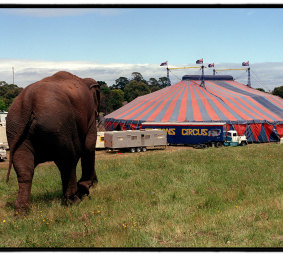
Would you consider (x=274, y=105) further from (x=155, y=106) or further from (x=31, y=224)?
(x=31, y=224)

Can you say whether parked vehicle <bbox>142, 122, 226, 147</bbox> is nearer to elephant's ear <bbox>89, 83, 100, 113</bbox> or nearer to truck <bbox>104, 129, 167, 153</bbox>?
truck <bbox>104, 129, 167, 153</bbox>

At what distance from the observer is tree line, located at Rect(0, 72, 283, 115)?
70000 mm

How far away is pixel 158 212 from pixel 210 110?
30675mm

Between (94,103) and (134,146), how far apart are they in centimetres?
2018

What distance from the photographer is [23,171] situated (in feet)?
31.0

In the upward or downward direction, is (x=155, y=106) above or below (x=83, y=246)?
above

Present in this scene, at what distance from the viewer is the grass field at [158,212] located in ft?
24.9

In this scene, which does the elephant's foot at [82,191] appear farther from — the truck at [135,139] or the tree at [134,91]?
the tree at [134,91]

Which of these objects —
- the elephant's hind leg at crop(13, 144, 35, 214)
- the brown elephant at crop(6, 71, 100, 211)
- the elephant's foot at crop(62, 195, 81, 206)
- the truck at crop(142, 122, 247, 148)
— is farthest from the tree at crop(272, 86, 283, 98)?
the elephant's hind leg at crop(13, 144, 35, 214)

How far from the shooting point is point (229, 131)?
35.2 m

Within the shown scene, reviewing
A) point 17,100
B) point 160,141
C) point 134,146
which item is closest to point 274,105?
point 160,141

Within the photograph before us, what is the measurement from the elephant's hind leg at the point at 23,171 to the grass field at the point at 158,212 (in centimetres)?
33

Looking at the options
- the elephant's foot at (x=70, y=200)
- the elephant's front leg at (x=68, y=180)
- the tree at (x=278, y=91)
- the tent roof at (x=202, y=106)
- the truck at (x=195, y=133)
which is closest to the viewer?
the elephant's front leg at (x=68, y=180)

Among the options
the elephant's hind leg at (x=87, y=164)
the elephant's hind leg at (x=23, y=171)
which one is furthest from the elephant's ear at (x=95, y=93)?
the elephant's hind leg at (x=23, y=171)
